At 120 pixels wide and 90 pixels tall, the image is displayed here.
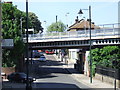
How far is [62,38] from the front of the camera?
188 feet

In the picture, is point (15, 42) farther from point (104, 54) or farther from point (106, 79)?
point (106, 79)

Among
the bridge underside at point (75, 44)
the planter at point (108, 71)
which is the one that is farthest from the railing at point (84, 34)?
the planter at point (108, 71)

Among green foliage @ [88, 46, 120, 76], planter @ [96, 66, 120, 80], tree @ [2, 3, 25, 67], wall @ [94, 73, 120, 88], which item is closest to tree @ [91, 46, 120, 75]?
green foliage @ [88, 46, 120, 76]

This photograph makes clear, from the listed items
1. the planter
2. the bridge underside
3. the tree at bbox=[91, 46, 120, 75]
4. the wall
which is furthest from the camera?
the bridge underside

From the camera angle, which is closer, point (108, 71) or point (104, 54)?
point (108, 71)

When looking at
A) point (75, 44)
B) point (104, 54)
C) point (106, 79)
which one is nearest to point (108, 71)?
point (106, 79)

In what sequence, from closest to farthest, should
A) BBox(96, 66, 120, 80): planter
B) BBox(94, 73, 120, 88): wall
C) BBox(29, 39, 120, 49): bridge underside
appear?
1. BBox(96, 66, 120, 80): planter
2. BBox(94, 73, 120, 88): wall
3. BBox(29, 39, 120, 49): bridge underside

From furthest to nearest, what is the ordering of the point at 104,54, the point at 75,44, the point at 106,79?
the point at 75,44
the point at 104,54
the point at 106,79

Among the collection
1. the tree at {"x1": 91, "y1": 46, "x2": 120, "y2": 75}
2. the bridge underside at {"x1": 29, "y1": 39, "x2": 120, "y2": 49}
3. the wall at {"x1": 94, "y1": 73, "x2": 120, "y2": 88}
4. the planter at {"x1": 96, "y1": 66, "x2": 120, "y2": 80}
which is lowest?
the wall at {"x1": 94, "y1": 73, "x2": 120, "y2": 88}

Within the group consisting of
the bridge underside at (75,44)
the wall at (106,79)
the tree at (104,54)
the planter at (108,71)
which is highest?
the bridge underside at (75,44)

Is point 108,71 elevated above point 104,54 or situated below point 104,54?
below

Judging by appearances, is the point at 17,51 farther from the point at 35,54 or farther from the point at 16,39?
the point at 35,54

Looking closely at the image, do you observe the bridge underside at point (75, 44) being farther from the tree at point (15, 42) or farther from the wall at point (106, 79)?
the tree at point (15, 42)

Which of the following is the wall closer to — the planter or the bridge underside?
the planter
